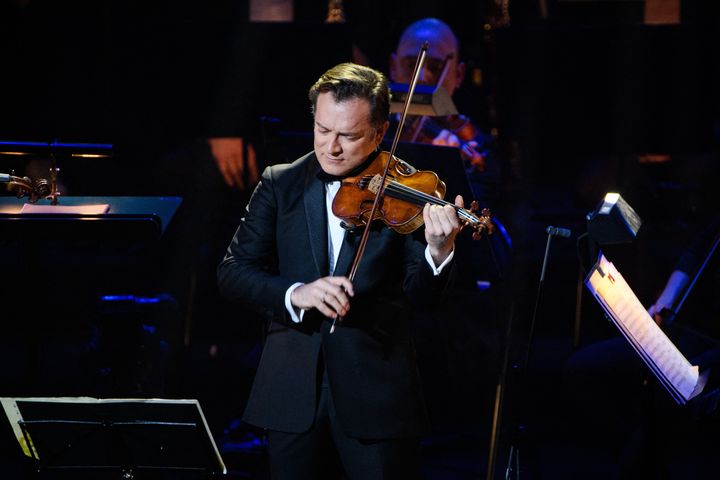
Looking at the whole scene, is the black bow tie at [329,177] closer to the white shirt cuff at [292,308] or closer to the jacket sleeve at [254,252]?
the jacket sleeve at [254,252]

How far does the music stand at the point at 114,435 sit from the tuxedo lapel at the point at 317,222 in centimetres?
55

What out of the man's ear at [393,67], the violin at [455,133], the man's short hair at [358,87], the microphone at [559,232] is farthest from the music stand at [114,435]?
the man's ear at [393,67]

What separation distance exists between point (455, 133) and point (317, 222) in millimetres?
2317

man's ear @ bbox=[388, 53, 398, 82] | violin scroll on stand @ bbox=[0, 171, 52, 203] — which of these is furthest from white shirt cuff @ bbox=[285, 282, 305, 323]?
man's ear @ bbox=[388, 53, 398, 82]

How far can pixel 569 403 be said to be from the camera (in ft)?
16.2

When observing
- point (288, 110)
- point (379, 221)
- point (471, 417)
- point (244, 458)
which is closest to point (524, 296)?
point (471, 417)

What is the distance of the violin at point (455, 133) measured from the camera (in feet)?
14.7

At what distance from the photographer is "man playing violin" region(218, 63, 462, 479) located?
232 cm

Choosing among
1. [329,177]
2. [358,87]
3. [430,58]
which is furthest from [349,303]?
[430,58]

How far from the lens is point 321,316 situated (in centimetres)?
241

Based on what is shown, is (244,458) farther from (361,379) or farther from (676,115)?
(676,115)

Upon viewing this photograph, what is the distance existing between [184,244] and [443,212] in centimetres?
352

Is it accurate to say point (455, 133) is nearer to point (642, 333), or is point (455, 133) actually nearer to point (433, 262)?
point (642, 333)

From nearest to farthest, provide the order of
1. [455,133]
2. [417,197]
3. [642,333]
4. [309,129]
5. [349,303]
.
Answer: [349,303]
[417,197]
[642,333]
[455,133]
[309,129]
